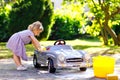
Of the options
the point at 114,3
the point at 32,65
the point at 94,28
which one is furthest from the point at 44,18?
the point at 32,65

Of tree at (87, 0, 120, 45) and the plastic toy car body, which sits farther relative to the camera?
tree at (87, 0, 120, 45)

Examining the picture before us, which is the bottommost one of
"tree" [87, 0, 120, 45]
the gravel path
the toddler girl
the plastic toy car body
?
the gravel path

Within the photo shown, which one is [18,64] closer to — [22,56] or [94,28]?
[22,56]

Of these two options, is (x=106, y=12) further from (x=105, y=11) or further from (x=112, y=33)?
(x=112, y=33)

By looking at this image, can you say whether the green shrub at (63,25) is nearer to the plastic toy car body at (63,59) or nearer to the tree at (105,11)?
the tree at (105,11)

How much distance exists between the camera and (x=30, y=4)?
27781mm

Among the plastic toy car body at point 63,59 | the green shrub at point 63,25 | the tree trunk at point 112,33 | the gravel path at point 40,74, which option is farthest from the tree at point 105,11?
the plastic toy car body at point 63,59

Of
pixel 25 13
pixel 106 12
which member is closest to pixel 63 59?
pixel 106 12

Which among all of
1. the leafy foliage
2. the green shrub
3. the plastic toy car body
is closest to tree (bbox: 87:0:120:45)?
the leafy foliage

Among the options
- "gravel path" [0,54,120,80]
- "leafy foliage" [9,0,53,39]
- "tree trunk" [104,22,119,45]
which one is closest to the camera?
"gravel path" [0,54,120,80]

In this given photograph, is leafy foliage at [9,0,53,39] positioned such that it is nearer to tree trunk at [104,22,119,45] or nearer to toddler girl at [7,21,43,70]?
tree trunk at [104,22,119,45]

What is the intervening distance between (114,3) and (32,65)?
36.3 ft

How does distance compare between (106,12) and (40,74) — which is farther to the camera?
(106,12)

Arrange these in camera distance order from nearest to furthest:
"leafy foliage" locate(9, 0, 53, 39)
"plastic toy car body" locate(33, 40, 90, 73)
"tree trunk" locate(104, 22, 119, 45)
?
"plastic toy car body" locate(33, 40, 90, 73) < "tree trunk" locate(104, 22, 119, 45) < "leafy foliage" locate(9, 0, 53, 39)
